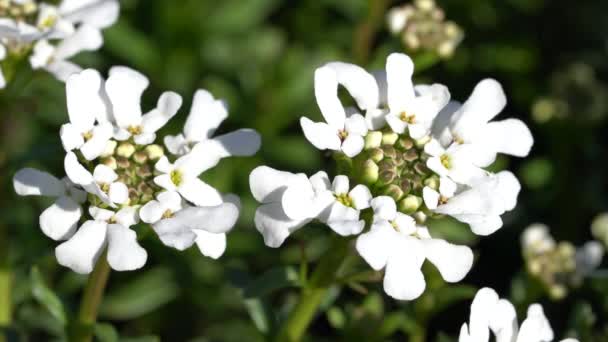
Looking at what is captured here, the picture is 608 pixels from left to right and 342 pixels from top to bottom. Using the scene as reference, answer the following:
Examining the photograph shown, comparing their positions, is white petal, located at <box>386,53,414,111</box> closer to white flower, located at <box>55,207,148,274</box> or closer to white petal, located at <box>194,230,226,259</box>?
white petal, located at <box>194,230,226,259</box>

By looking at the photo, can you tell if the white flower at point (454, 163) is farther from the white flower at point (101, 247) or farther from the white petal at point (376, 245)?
the white flower at point (101, 247)

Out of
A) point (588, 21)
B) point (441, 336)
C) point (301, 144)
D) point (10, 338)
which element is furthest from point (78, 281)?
point (588, 21)

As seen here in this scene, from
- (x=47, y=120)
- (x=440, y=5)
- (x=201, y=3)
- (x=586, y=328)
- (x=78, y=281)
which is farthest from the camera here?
(x=440, y=5)

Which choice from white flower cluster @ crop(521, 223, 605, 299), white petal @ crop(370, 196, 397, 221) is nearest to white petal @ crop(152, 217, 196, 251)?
white petal @ crop(370, 196, 397, 221)

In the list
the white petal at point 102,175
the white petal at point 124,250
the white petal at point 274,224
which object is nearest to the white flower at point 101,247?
the white petal at point 124,250

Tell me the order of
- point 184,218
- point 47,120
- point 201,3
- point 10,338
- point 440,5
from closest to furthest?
point 184,218 < point 10,338 < point 47,120 < point 201,3 < point 440,5

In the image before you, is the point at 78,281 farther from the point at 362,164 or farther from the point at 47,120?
the point at 362,164
